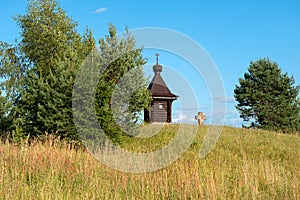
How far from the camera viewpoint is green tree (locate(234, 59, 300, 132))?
34.2 metres

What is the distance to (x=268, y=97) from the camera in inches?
1357

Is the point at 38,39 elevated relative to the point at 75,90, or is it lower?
elevated

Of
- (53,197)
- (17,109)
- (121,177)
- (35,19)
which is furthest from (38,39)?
(53,197)

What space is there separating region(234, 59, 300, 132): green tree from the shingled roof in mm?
11014

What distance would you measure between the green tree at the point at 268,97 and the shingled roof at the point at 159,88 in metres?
11.0

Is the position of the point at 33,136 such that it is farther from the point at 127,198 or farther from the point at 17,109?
the point at 127,198

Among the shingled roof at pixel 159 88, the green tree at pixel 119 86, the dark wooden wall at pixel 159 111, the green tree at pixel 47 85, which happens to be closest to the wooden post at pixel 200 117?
the shingled roof at pixel 159 88

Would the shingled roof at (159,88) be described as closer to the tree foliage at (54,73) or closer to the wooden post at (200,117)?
the wooden post at (200,117)

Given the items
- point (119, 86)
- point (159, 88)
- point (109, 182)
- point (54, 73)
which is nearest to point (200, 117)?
point (159, 88)

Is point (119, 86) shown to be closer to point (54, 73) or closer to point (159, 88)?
point (54, 73)

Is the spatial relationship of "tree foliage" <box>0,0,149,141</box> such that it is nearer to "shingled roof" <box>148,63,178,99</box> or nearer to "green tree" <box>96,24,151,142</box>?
"green tree" <box>96,24,151,142</box>

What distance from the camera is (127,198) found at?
6.18 meters

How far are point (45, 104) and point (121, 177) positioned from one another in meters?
5.55

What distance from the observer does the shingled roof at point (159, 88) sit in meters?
26.2
